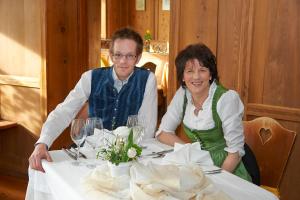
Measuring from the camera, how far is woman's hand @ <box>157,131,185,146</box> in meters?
1.95

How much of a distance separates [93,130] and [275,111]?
151 centimetres

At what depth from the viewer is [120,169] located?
129 cm

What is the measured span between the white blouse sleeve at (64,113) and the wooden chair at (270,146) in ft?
2.91

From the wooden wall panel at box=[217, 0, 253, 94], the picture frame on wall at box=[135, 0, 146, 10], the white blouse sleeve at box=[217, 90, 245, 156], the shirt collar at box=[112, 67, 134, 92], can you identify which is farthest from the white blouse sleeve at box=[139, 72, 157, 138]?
the picture frame on wall at box=[135, 0, 146, 10]

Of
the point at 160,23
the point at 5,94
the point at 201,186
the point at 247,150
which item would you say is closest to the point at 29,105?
the point at 5,94

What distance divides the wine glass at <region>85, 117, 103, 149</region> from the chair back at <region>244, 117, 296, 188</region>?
823mm

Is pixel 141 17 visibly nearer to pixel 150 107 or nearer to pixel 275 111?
pixel 275 111

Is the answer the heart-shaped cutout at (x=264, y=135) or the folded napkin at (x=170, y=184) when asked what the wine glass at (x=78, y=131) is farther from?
the heart-shaped cutout at (x=264, y=135)

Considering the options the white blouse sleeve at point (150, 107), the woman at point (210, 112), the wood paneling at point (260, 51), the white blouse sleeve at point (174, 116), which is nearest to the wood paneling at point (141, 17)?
the wood paneling at point (260, 51)

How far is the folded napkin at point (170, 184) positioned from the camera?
44.8 inches

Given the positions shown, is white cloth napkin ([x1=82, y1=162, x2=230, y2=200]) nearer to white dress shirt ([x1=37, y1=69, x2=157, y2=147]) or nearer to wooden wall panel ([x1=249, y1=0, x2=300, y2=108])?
white dress shirt ([x1=37, y1=69, x2=157, y2=147])

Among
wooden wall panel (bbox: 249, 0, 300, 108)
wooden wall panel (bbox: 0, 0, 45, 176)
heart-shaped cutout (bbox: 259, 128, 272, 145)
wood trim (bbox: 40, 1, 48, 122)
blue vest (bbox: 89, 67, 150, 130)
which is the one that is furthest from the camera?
wooden wall panel (bbox: 0, 0, 45, 176)

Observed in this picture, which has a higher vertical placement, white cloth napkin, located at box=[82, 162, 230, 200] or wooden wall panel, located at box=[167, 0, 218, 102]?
wooden wall panel, located at box=[167, 0, 218, 102]

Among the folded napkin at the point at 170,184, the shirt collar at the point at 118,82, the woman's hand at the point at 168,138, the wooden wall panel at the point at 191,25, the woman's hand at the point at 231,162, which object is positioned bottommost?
the woman's hand at the point at 231,162
